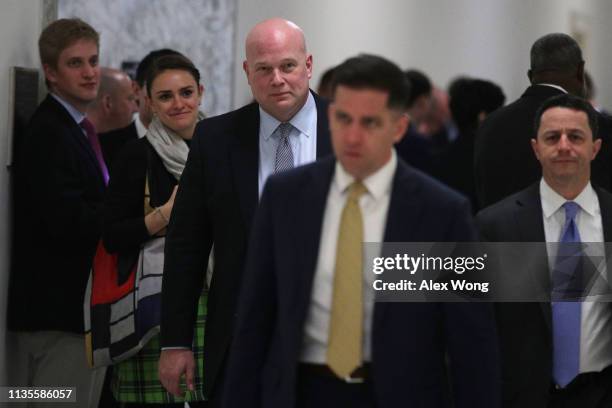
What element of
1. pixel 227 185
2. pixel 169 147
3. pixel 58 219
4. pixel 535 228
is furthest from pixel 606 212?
pixel 58 219

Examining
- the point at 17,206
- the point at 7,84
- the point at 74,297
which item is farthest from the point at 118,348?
the point at 7,84

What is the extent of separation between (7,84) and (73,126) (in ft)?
1.12

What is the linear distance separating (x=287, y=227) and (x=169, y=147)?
1817mm

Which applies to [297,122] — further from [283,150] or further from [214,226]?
[214,226]

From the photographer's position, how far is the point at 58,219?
5.01 meters

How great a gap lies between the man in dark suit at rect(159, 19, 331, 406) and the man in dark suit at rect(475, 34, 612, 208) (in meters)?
1.24

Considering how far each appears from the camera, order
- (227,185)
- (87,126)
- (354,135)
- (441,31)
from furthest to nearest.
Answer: (441,31)
(87,126)
(227,185)
(354,135)

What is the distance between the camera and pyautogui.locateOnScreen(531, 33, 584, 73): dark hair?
5.12m

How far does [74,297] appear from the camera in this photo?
205 inches

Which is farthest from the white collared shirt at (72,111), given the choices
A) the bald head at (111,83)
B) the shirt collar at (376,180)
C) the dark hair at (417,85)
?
the dark hair at (417,85)

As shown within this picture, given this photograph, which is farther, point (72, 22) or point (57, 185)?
point (72, 22)

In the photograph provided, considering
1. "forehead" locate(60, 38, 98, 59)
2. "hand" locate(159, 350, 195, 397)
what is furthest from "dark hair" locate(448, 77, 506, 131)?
"hand" locate(159, 350, 195, 397)

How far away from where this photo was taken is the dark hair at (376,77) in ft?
9.71

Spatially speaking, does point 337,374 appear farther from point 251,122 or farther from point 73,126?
point 73,126
